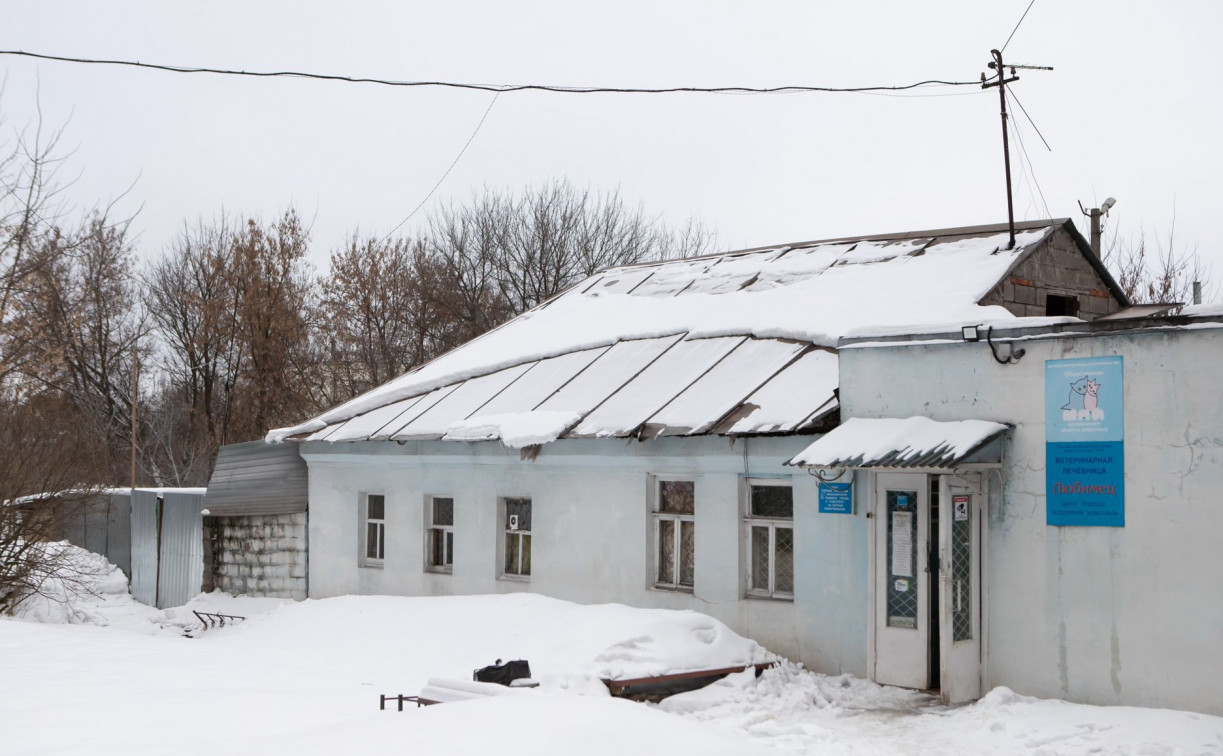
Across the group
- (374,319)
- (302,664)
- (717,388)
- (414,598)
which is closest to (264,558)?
(414,598)

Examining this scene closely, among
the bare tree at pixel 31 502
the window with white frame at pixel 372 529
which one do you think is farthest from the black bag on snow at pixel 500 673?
the bare tree at pixel 31 502

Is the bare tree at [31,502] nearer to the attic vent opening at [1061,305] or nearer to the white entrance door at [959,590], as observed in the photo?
the white entrance door at [959,590]

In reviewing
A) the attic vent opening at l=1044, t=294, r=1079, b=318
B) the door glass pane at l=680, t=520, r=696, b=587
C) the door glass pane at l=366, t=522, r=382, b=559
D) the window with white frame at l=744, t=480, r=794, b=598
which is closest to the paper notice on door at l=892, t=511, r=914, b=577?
the window with white frame at l=744, t=480, r=794, b=598

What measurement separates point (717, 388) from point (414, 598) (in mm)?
5275

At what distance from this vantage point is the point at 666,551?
13.5m

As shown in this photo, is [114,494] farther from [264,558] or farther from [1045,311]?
[1045,311]

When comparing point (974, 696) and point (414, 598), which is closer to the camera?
point (974, 696)

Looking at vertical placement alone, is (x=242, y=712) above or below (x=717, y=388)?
below

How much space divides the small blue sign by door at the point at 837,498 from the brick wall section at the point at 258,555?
9953mm

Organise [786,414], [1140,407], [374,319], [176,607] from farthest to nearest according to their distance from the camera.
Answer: [374,319]
[176,607]
[786,414]
[1140,407]

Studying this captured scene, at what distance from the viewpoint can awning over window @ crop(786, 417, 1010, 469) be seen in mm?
9883

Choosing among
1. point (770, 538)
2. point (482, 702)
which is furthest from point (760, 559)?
point (482, 702)

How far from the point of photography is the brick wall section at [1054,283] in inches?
546

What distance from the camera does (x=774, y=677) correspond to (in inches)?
431
